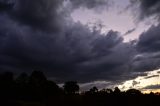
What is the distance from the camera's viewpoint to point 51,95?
14125 cm

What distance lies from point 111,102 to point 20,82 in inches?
3142

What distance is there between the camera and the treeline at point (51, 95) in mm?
79438

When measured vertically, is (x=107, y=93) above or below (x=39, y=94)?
below

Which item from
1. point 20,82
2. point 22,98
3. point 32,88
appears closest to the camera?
point 22,98

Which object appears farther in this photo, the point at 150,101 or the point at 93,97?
the point at 93,97

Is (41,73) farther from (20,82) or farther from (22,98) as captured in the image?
(22,98)

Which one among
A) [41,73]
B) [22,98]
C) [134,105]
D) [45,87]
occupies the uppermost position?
[41,73]

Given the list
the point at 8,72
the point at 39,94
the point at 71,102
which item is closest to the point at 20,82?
the point at 8,72

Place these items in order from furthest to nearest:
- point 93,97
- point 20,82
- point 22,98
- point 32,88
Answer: point 20,82
point 32,88
point 22,98
point 93,97

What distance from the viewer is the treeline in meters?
79.4

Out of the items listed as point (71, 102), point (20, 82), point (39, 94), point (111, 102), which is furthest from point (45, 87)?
point (111, 102)

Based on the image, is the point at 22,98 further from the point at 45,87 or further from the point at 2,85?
the point at 45,87

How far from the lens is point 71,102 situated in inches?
3406

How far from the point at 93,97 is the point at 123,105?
9239 millimetres
